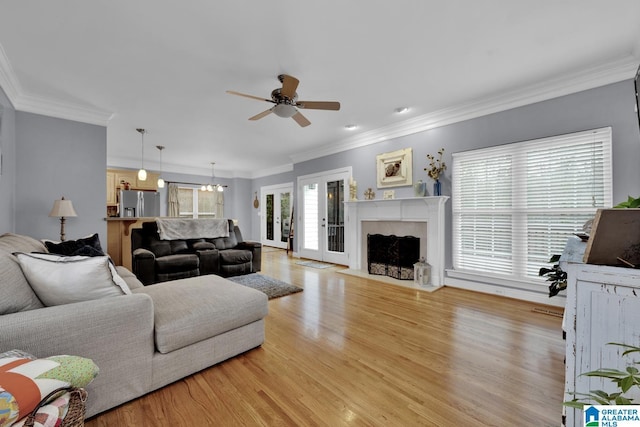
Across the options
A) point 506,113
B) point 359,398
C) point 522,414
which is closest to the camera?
point 522,414

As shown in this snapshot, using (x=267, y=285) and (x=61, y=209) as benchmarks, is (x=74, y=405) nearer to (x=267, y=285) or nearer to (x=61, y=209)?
(x=267, y=285)

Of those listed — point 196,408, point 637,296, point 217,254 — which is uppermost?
point 637,296

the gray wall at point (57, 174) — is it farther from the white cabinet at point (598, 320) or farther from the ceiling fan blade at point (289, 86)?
the white cabinet at point (598, 320)

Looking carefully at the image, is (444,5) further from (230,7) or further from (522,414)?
(522,414)

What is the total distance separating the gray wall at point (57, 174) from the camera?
132 inches

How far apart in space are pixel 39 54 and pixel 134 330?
284cm

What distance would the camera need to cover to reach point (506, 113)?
3432 millimetres

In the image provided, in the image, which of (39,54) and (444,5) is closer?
(444,5)

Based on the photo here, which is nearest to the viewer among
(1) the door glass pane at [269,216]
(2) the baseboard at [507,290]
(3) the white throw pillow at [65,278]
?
(3) the white throw pillow at [65,278]

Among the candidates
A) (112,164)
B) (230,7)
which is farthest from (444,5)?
(112,164)

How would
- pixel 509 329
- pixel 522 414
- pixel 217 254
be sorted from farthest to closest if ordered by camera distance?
pixel 217 254 < pixel 509 329 < pixel 522 414

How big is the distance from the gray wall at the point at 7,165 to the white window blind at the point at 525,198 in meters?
5.49

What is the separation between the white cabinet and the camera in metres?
0.92

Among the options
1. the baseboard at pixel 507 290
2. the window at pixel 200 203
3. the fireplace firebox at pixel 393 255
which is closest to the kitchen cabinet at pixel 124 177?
the window at pixel 200 203
